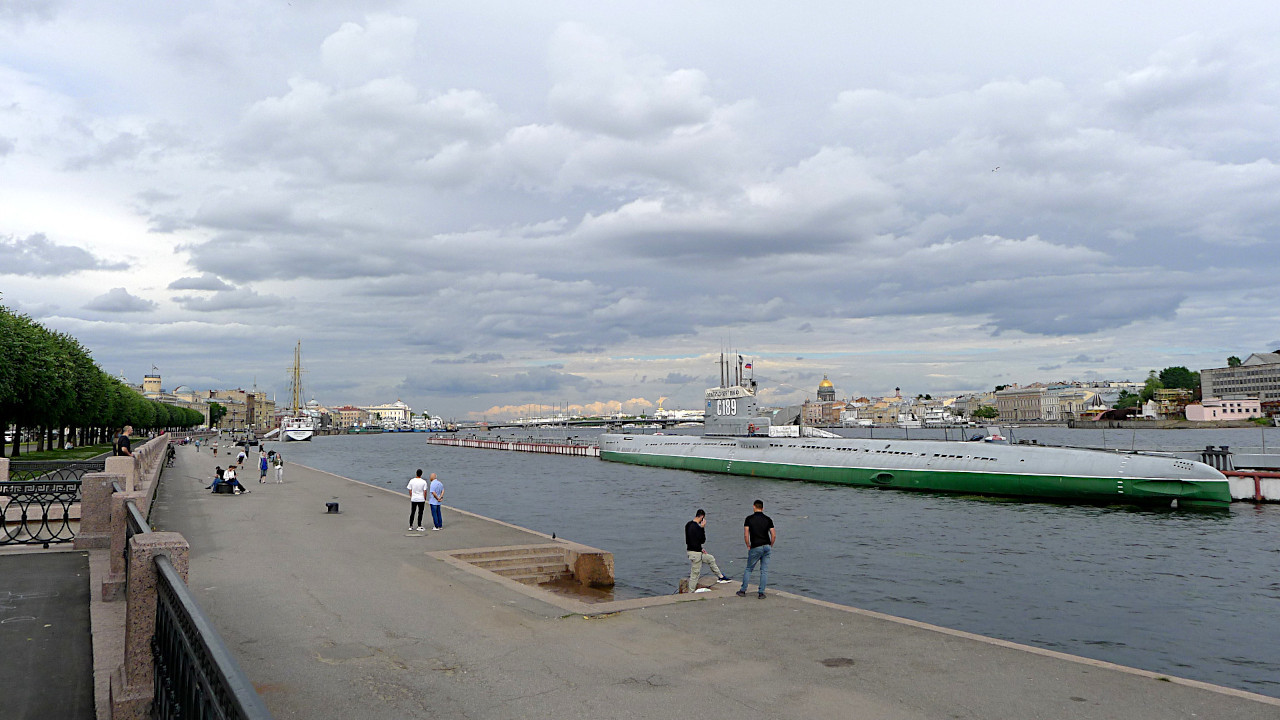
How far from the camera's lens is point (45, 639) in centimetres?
925

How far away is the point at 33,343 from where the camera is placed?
45531mm

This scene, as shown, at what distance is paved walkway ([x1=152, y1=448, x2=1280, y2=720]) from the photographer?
788 centimetres

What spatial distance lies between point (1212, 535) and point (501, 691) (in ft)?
102

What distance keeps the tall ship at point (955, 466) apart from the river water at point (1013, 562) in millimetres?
1479

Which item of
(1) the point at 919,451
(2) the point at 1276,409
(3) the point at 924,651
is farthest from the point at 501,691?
(2) the point at 1276,409

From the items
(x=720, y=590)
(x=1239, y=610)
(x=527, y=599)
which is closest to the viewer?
(x=527, y=599)

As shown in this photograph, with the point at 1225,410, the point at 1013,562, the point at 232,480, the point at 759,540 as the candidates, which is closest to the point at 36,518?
the point at 232,480

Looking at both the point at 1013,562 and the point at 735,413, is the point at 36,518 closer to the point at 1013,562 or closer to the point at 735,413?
the point at 1013,562

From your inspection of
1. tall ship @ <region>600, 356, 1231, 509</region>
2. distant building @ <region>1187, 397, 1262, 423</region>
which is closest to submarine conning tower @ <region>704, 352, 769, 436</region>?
tall ship @ <region>600, 356, 1231, 509</region>

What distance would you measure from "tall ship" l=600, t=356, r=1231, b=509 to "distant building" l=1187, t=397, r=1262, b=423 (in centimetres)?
17559

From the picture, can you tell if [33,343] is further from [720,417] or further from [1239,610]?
[1239,610]

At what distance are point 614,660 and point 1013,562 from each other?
1868cm

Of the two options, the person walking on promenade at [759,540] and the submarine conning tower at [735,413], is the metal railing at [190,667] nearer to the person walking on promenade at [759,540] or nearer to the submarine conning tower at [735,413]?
the person walking on promenade at [759,540]

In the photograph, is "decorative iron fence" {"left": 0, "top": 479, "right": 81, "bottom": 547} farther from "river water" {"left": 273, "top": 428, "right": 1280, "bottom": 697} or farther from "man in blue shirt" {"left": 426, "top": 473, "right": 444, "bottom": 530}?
"man in blue shirt" {"left": 426, "top": 473, "right": 444, "bottom": 530}
